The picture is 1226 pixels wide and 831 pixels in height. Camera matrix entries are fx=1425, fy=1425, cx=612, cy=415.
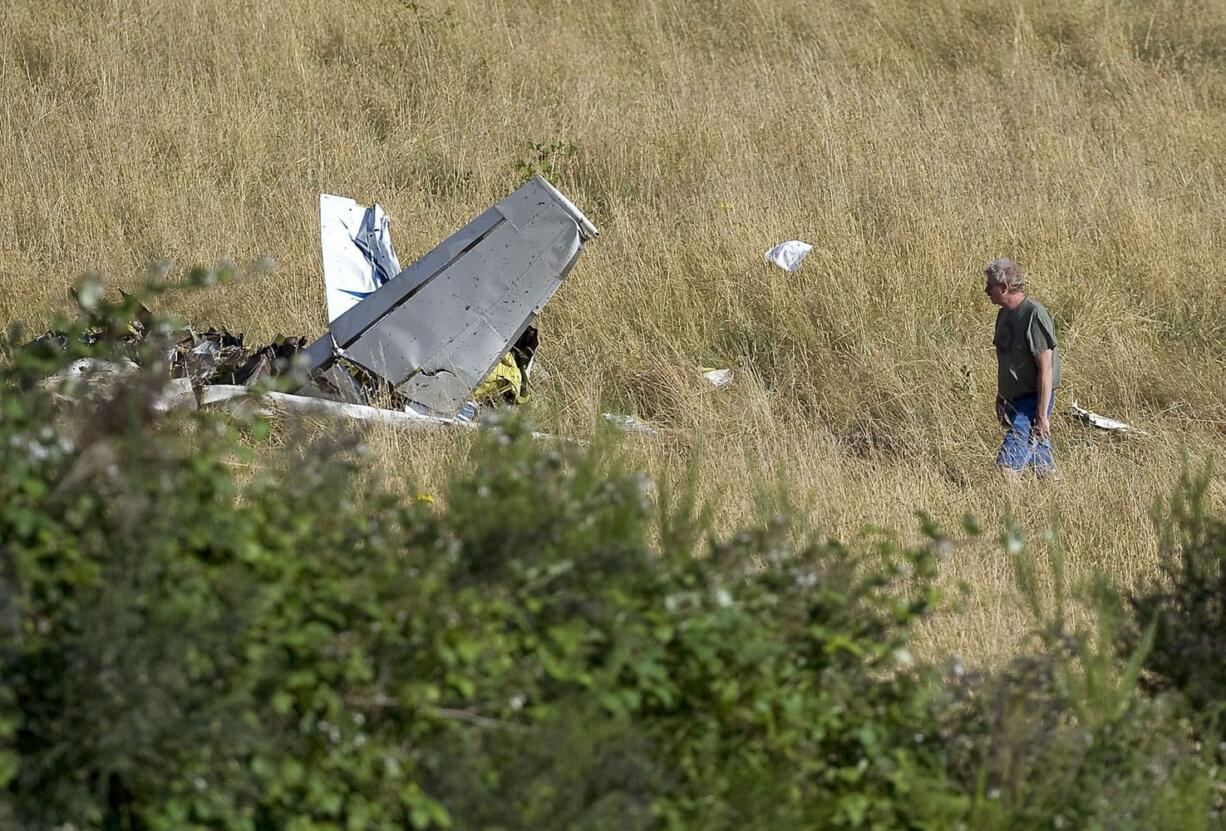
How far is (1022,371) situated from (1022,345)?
166mm

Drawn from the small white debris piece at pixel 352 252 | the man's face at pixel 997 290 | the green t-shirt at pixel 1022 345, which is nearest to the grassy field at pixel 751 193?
the green t-shirt at pixel 1022 345

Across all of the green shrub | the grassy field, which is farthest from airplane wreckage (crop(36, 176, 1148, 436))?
the green shrub

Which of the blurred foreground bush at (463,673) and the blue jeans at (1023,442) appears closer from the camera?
the blurred foreground bush at (463,673)

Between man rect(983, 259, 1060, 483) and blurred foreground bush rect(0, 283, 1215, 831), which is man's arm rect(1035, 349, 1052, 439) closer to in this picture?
man rect(983, 259, 1060, 483)

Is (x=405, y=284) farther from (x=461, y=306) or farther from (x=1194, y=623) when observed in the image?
(x=1194, y=623)

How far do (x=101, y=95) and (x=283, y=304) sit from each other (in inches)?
178

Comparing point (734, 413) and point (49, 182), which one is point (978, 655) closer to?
point (734, 413)

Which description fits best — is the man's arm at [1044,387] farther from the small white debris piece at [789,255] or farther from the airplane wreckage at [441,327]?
the small white debris piece at [789,255]

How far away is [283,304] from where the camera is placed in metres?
9.96

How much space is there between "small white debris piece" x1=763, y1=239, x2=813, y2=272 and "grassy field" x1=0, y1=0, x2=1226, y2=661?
133mm

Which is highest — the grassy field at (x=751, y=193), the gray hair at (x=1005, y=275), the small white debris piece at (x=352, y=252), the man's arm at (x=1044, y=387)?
the gray hair at (x=1005, y=275)

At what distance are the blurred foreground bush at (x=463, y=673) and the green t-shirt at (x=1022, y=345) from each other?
4.64 m

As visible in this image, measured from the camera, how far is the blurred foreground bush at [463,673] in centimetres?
292

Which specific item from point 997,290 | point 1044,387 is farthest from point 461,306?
point 1044,387
